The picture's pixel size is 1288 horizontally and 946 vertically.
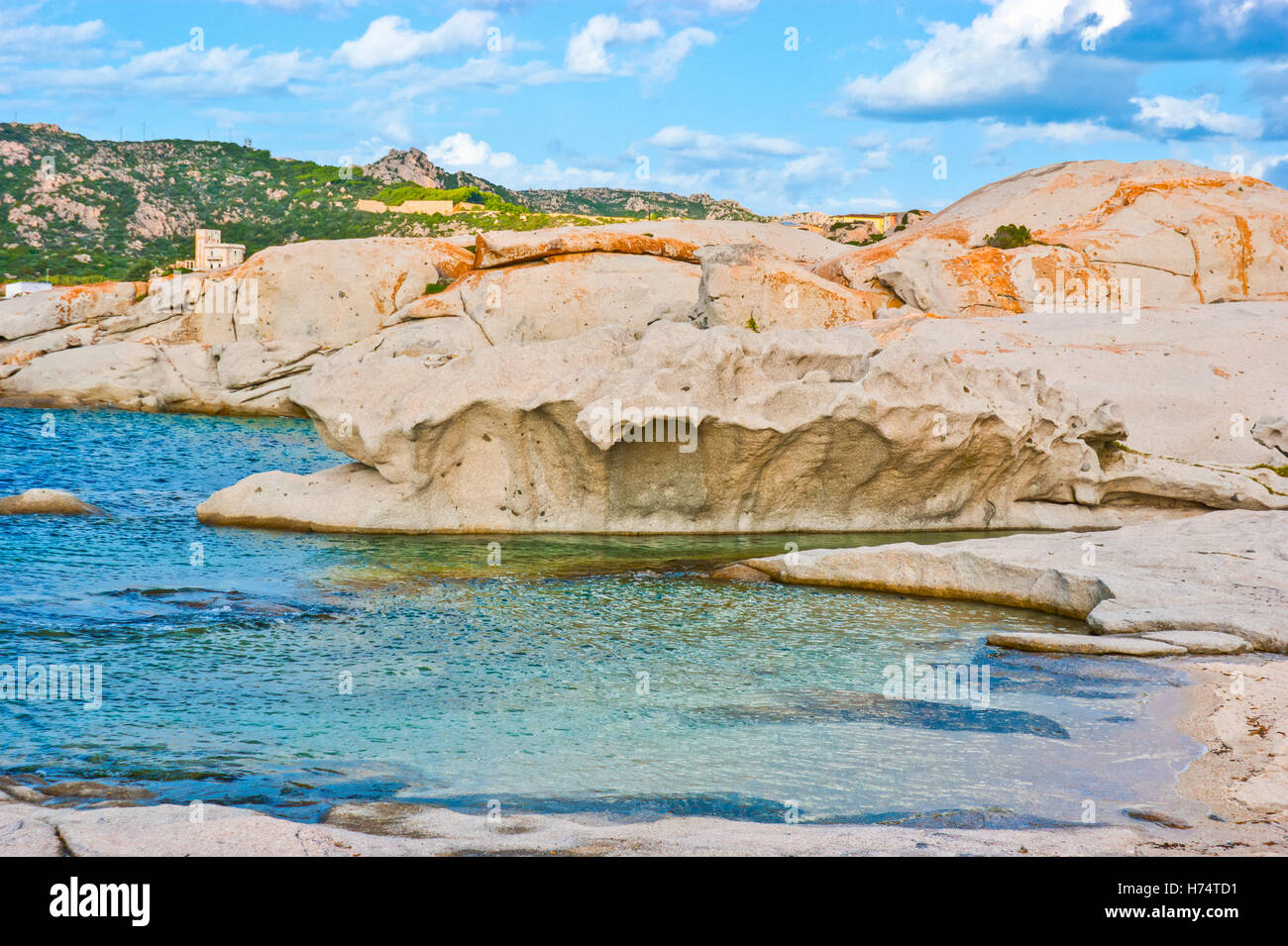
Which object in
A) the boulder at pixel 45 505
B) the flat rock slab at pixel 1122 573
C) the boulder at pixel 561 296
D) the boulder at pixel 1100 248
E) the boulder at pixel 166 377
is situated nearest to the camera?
the flat rock slab at pixel 1122 573

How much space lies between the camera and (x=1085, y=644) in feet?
34.4

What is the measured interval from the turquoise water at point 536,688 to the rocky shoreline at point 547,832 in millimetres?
401

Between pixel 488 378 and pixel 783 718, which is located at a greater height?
pixel 488 378

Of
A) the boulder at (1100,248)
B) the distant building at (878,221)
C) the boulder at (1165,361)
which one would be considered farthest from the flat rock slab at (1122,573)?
the distant building at (878,221)

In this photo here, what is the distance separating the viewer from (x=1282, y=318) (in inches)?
1148

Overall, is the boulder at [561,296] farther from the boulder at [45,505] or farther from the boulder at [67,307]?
the boulder at [45,505]

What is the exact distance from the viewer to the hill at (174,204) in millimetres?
81125

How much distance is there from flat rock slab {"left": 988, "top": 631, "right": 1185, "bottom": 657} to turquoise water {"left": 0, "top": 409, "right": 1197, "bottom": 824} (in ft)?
0.99

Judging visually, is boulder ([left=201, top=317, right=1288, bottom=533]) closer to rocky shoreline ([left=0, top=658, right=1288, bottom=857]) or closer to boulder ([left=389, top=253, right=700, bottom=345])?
rocky shoreline ([left=0, top=658, right=1288, bottom=857])

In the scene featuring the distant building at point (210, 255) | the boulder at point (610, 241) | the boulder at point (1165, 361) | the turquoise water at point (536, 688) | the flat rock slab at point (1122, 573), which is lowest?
the turquoise water at point (536, 688)

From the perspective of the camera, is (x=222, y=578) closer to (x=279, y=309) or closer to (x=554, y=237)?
(x=554, y=237)

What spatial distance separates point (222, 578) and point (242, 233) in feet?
274

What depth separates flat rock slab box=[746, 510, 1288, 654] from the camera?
10.9 metres

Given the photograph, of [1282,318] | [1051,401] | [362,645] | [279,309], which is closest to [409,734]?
[362,645]
